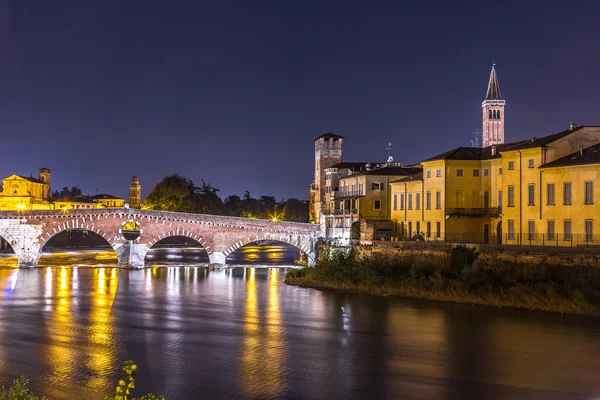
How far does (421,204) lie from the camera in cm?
3953

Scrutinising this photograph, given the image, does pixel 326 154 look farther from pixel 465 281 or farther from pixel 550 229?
pixel 465 281

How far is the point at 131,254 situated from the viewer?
1793 inches

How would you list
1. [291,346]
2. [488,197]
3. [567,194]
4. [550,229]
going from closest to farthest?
[291,346]
[567,194]
[550,229]
[488,197]

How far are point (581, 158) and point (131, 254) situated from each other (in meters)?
29.4

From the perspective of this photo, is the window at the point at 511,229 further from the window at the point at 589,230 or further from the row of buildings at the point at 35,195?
the row of buildings at the point at 35,195

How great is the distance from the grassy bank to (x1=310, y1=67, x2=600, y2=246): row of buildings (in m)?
2.96

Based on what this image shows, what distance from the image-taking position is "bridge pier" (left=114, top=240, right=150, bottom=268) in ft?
149

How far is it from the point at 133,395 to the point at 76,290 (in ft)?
67.0

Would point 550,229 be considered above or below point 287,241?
above

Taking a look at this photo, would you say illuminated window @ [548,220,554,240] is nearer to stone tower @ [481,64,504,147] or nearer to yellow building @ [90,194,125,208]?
stone tower @ [481,64,504,147]

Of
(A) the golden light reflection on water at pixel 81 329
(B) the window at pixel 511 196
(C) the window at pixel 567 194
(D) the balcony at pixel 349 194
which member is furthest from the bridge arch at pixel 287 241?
(C) the window at pixel 567 194

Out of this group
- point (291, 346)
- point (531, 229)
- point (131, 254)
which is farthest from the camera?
point (131, 254)

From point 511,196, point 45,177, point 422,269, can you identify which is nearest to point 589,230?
point 511,196

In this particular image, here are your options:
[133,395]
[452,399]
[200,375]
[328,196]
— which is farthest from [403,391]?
[328,196]
